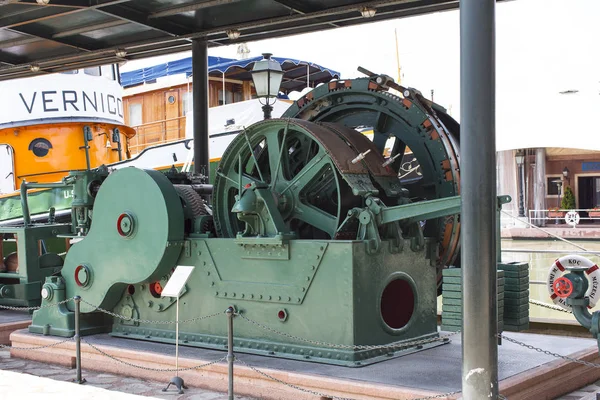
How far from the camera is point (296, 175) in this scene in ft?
25.0

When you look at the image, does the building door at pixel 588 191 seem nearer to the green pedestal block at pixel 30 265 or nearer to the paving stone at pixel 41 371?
the green pedestal block at pixel 30 265

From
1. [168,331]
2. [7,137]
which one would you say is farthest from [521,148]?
[168,331]

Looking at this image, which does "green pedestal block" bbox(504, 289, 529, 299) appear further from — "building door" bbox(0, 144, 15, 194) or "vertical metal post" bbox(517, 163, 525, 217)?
"vertical metal post" bbox(517, 163, 525, 217)

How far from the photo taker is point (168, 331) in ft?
27.1

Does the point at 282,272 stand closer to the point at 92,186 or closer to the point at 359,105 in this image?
the point at 359,105

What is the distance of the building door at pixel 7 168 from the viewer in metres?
16.8

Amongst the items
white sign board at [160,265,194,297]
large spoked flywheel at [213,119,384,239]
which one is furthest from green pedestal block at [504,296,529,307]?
white sign board at [160,265,194,297]

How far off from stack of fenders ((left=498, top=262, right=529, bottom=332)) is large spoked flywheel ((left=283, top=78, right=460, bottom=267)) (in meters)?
0.84

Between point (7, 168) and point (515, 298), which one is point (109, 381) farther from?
point (7, 168)

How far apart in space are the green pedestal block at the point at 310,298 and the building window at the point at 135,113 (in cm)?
1854

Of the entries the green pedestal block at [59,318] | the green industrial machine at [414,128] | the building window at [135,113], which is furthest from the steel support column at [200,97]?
the building window at [135,113]

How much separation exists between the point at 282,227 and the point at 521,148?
27.2 m

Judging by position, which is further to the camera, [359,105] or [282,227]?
[359,105]

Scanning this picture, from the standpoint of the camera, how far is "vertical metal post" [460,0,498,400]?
16.4ft
